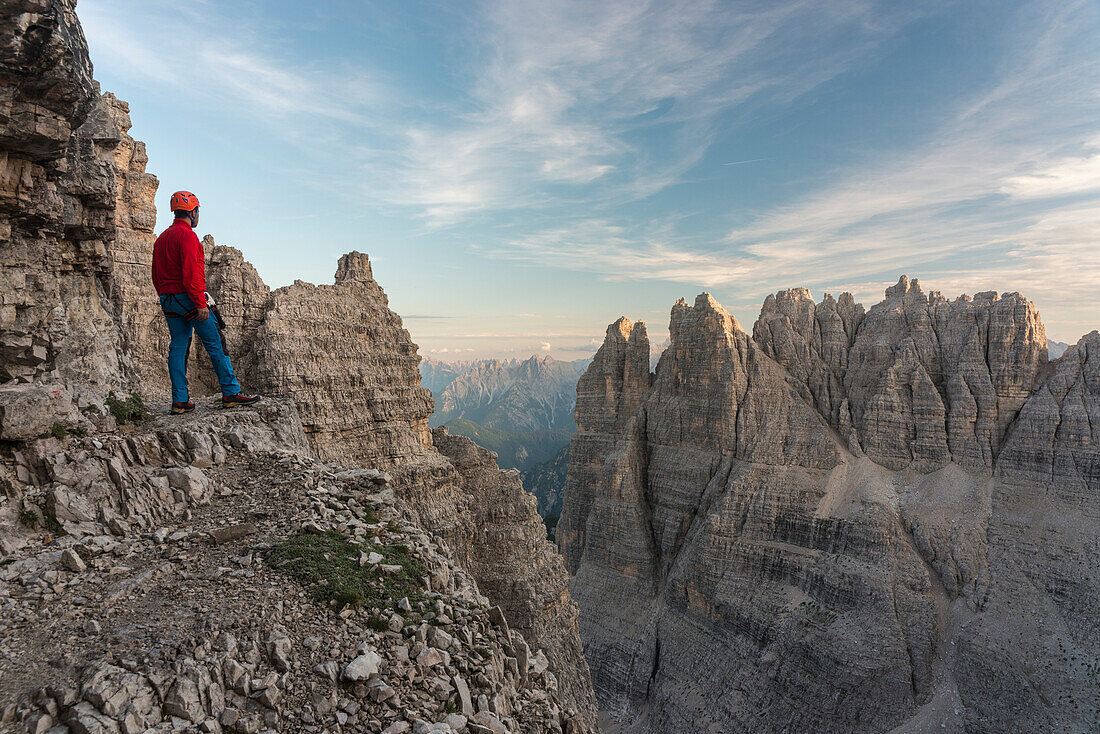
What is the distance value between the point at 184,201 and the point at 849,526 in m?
53.1

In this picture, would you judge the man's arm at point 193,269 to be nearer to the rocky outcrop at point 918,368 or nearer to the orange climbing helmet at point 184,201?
the orange climbing helmet at point 184,201

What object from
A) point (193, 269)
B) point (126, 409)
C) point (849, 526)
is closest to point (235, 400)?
point (126, 409)

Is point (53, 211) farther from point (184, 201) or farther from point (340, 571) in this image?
point (340, 571)

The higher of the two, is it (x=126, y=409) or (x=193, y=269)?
(x=193, y=269)

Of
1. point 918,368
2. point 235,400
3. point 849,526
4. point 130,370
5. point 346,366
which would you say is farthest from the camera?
point 918,368

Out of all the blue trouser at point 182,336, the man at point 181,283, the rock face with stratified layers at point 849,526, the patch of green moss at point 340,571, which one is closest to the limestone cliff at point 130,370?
the patch of green moss at point 340,571

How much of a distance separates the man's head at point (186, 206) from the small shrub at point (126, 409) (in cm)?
426

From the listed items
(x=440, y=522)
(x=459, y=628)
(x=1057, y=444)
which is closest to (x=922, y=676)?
(x=1057, y=444)

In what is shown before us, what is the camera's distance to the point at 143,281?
734 inches

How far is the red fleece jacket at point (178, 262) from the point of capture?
38.3 feet

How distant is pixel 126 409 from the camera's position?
33.7 feet

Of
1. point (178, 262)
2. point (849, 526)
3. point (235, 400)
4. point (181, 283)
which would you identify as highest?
point (178, 262)

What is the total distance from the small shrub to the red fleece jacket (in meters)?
2.58

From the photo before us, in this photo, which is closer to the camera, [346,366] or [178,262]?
[178,262]
